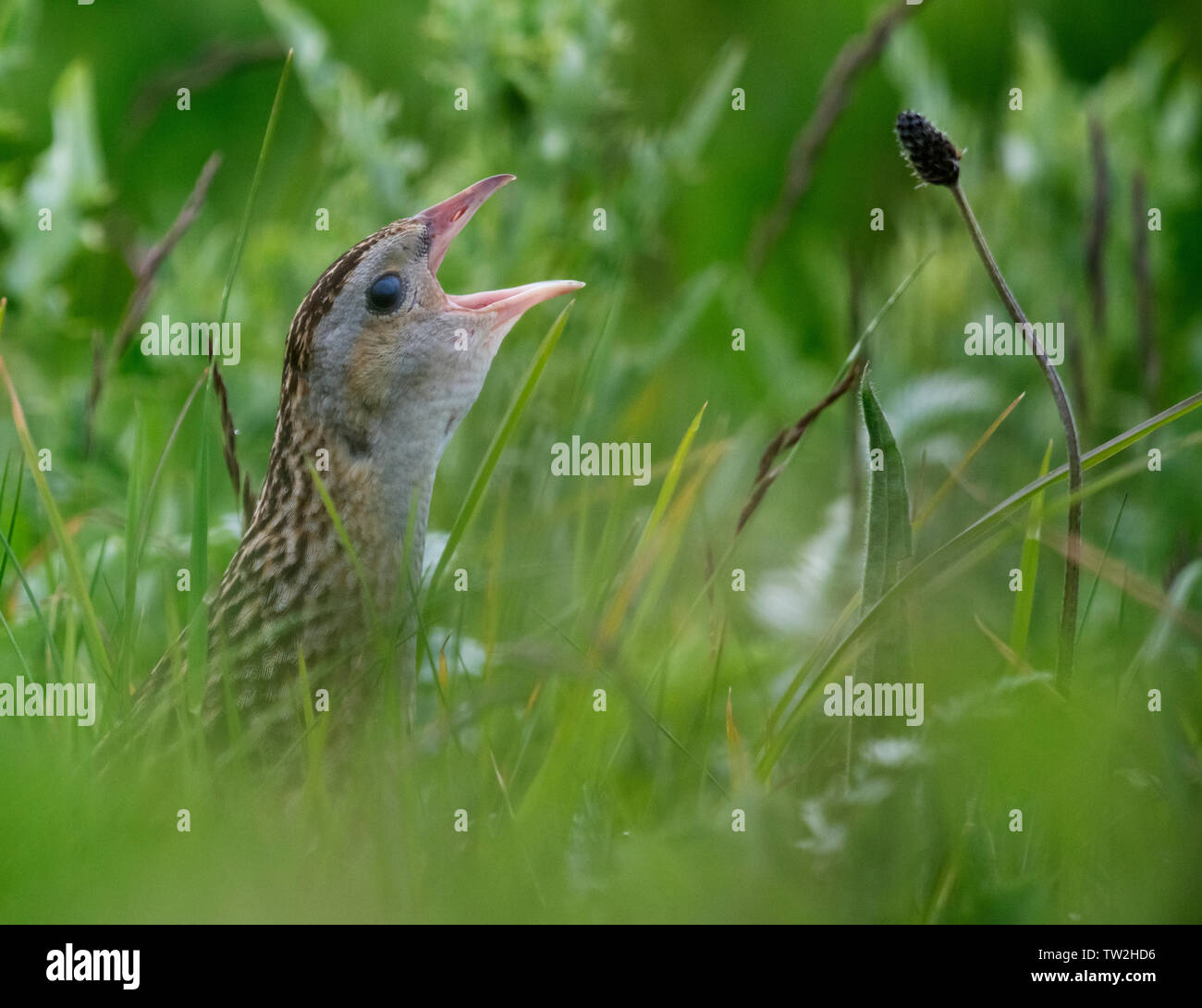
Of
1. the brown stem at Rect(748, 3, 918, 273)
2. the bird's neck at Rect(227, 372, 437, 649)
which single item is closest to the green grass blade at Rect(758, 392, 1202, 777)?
the bird's neck at Rect(227, 372, 437, 649)

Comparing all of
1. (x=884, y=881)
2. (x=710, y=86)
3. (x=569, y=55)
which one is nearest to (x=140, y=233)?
(x=569, y=55)

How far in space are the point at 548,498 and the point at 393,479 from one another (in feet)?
1.21

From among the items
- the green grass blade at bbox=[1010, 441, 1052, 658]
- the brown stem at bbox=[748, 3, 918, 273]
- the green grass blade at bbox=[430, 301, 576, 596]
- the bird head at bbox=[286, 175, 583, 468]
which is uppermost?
the brown stem at bbox=[748, 3, 918, 273]

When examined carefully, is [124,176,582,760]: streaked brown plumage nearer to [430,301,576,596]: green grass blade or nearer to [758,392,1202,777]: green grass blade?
[430,301,576,596]: green grass blade

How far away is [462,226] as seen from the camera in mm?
2107

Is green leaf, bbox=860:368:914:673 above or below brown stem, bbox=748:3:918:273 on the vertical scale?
below

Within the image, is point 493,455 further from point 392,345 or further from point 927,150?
point 927,150

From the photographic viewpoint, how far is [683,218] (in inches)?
133

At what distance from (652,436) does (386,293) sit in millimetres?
708

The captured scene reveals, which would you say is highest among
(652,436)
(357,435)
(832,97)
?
(832,97)

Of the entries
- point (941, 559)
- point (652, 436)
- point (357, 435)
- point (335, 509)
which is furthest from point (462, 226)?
point (941, 559)

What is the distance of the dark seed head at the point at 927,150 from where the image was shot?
1611 millimetres

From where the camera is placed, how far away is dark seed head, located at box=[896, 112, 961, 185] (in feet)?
5.29
